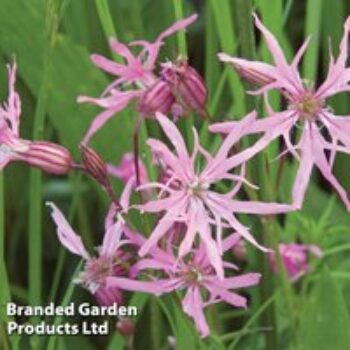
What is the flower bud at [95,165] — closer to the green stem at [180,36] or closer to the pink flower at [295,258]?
the green stem at [180,36]

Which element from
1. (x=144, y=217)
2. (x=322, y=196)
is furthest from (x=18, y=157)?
(x=322, y=196)

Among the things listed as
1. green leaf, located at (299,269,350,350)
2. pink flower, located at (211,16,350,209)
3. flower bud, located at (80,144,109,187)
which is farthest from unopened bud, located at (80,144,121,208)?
green leaf, located at (299,269,350,350)

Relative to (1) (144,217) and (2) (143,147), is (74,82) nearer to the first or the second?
(2) (143,147)

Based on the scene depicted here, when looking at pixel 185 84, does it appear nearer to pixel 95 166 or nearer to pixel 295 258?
pixel 95 166

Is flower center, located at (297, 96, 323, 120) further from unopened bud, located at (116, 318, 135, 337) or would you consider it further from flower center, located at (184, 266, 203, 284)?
unopened bud, located at (116, 318, 135, 337)

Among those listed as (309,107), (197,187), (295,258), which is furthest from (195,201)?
(295,258)
